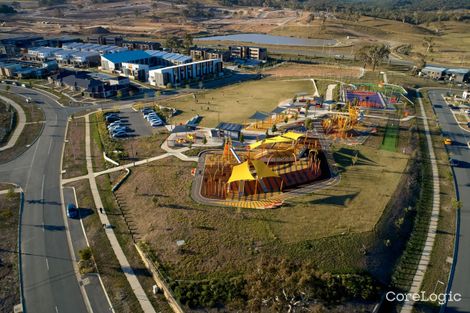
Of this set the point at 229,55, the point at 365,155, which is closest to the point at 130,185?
the point at 365,155

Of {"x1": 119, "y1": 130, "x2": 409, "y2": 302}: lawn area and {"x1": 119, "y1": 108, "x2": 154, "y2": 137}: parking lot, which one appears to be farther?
{"x1": 119, "y1": 108, "x2": 154, "y2": 137}: parking lot

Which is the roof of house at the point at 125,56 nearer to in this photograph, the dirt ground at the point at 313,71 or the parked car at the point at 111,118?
the dirt ground at the point at 313,71

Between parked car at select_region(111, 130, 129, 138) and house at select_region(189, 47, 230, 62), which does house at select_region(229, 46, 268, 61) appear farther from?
parked car at select_region(111, 130, 129, 138)

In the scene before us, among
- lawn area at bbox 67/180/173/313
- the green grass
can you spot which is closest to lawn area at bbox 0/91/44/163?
lawn area at bbox 67/180/173/313

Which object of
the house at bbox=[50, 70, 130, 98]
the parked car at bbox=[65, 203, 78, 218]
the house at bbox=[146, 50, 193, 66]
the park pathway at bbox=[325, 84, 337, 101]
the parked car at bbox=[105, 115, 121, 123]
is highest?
the house at bbox=[146, 50, 193, 66]

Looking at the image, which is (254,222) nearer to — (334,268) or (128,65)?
(334,268)

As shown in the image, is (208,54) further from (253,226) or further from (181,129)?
(253,226)

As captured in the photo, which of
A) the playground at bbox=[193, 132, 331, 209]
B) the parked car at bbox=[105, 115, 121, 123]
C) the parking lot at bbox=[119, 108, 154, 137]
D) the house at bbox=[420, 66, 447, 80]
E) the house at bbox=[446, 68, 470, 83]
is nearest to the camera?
the playground at bbox=[193, 132, 331, 209]

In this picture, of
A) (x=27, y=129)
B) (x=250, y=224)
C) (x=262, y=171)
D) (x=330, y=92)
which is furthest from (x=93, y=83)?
(x=250, y=224)
